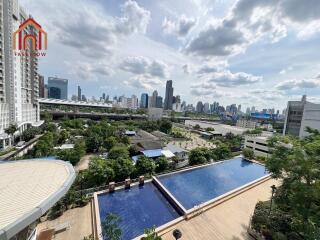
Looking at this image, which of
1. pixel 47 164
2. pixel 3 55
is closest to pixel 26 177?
pixel 47 164

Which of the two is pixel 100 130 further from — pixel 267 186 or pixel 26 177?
pixel 267 186

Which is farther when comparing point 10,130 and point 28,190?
point 10,130

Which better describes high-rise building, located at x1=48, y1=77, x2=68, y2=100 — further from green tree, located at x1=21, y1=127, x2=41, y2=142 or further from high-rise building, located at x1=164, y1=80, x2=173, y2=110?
green tree, located at x1=21, y1=127, x2=41, y2=142

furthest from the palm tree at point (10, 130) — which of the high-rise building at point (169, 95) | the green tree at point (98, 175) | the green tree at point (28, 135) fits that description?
the high-rise building at point (169, 95)

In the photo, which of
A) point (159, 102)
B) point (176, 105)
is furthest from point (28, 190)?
point (159, 102)

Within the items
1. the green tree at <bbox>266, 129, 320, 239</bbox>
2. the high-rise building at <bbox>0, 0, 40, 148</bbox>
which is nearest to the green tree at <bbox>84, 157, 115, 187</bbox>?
the green tree at <bbox>266, 129, 320, 239</bbox>

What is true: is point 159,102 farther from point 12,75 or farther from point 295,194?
point 295,194
